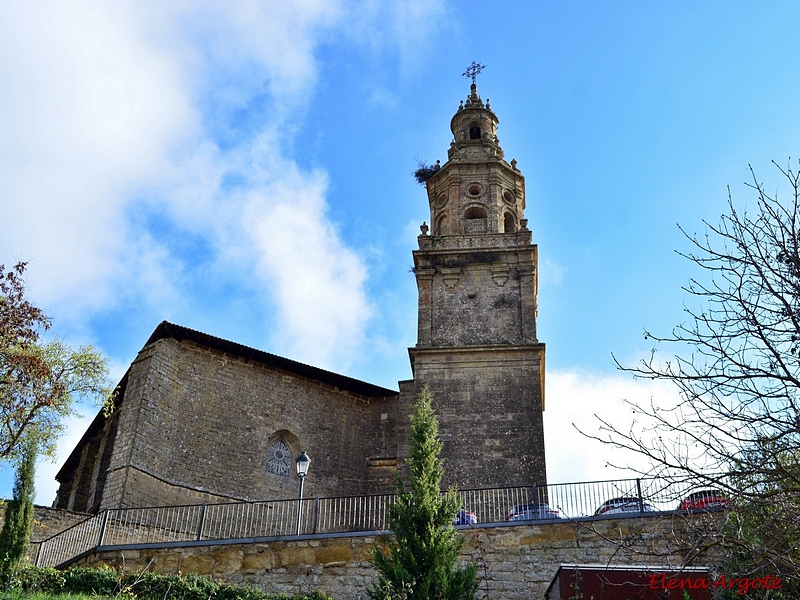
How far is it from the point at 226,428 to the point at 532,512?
34.2ft

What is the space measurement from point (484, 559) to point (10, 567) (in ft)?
28.7

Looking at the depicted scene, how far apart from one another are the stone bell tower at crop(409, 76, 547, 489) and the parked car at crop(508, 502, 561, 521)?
3997 millimetres

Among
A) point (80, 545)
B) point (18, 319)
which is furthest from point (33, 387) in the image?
point (80, 545)

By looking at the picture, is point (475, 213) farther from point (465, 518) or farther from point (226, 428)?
point (465, 518)

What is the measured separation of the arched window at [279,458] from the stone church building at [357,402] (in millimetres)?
43

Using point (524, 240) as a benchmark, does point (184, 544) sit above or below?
below

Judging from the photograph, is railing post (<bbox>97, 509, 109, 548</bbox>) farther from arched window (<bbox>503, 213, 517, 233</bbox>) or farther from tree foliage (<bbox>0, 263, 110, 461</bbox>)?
arched window (<bbox>503, 213, 517, 233</bbox>)

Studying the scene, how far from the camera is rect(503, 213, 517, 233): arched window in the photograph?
29.3 m

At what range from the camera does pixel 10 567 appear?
15406mm

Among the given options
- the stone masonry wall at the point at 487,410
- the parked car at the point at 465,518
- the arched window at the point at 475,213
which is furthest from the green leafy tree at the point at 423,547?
the arched window at the point at 475,213

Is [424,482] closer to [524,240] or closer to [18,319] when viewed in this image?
[18,319]

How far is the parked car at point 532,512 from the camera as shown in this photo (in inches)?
689

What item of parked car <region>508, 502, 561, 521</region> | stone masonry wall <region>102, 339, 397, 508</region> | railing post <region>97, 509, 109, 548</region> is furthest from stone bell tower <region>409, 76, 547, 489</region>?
railing post <region>97, 509, 109, 548</region>

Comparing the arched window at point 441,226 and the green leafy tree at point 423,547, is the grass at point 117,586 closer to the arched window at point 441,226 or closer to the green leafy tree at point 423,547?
the green leafy tree at point 423,547
